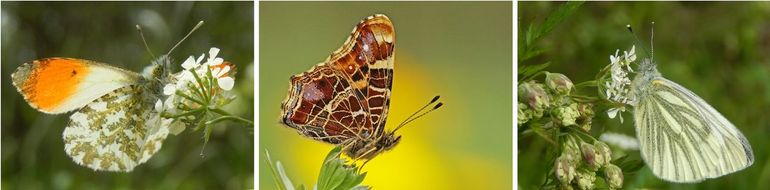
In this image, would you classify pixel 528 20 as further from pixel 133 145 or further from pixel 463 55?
pixel 133 145

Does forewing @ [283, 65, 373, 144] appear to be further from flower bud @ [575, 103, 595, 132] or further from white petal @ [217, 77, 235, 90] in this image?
flower bud @ [575, 103, 595, 132]

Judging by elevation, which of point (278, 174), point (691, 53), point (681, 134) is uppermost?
point (691, 53)

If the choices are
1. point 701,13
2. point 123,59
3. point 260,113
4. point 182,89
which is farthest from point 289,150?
point 701,13

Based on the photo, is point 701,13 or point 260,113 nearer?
point 260,113

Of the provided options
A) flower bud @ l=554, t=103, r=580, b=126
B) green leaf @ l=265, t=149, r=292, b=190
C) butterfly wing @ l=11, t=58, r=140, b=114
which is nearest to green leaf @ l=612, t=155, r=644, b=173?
flower bud @ l=554, t=103, r=580, b=126

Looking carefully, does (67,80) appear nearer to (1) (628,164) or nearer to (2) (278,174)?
(2) (278,174)

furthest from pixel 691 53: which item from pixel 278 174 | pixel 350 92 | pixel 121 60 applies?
pixel 121 60

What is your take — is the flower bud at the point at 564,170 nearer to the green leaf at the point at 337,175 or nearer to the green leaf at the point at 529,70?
the green leaf at the point at 529,70
